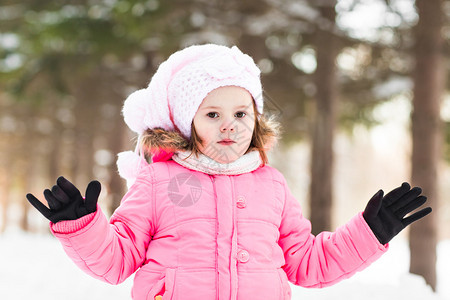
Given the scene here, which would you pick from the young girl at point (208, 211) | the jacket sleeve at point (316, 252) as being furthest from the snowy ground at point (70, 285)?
the young girl at point (208, 211)

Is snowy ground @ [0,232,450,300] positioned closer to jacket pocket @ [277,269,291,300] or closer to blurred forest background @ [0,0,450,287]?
blurred forest background @ [0,0,450,287]

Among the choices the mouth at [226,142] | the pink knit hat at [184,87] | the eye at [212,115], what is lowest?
the mouth at [226,142]

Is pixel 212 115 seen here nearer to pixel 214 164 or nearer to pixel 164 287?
pixel 214 164

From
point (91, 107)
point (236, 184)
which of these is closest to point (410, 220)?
point (236, 184)

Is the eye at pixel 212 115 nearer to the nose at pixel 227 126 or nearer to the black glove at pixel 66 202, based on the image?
the nose at pixel 227 126

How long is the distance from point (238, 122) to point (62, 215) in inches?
Result: 31.1

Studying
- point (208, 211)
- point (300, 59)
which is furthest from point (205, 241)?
point (300, 59)

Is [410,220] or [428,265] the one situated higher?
[410,220]

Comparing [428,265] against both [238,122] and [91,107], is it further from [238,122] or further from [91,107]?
[91,107]

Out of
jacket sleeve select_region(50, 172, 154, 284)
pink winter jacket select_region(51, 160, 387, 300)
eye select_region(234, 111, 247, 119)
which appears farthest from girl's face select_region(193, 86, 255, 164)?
jacket sleeve select_region(50, 172, 154, 284)

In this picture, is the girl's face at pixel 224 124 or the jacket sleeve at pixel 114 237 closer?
the jacket sleeve at pixel 114 237

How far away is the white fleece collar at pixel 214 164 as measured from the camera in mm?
2303

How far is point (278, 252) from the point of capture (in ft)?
7.57

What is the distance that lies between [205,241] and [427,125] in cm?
514
